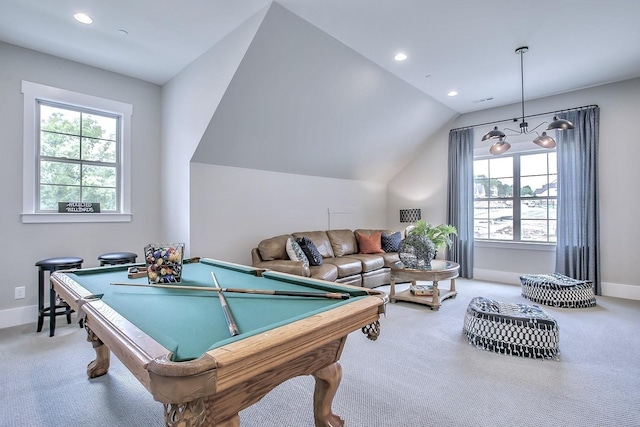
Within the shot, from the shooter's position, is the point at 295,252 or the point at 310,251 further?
the point at 310,251

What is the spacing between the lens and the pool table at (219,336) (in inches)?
34.7

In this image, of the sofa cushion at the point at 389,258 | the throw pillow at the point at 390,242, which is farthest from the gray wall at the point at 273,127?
the sofa cushion at the point at 389,258

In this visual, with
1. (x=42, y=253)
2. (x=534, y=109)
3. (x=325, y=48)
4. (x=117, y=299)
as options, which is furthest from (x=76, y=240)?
(x=534, y=109)

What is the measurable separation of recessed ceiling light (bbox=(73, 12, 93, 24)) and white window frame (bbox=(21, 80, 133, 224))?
1.10m

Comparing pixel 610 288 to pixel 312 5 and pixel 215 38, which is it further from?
pixel 215 38

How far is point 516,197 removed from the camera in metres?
5.41

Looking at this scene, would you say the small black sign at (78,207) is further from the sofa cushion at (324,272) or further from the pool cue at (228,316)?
the pool cue at (228,316)

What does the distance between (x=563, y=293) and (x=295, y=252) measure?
3.42m

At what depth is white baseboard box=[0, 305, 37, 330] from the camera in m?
3.26

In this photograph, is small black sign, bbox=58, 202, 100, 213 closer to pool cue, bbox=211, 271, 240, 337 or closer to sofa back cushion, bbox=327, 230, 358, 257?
pool cue, bbox=211, 271, 240, 337

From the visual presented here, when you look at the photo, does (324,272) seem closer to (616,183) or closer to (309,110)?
(309,110)

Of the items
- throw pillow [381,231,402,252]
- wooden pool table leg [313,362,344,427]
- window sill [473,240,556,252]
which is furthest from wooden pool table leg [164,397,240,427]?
window sill [473,240,556,252]

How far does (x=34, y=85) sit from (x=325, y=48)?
3190 millimetres

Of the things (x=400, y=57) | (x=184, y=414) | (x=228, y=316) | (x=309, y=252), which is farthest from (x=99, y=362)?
(x=400, y=57)
